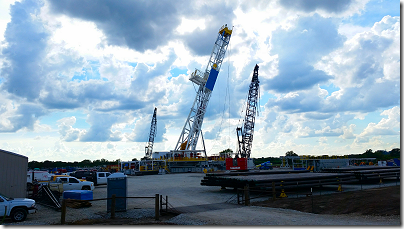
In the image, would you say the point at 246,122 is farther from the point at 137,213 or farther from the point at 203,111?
the point at 137,213

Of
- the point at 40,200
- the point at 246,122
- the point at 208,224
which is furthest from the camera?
the point at 246,122

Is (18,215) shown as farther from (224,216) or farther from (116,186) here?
(224,216)

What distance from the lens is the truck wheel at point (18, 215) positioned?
1285 cm

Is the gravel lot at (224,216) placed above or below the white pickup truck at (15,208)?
below

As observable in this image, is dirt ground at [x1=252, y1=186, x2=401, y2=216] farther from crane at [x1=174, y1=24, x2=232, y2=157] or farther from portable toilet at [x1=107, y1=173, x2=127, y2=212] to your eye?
crane at [x1=174, y1=24, x2=232, y2=157]

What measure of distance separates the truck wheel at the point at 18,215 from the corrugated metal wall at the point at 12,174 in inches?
222

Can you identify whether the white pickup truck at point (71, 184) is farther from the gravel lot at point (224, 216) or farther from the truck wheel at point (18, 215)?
the truck wheel at point (18, 215)


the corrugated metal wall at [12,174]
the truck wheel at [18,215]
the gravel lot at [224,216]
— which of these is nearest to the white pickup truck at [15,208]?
the truck wheel at [18,215]

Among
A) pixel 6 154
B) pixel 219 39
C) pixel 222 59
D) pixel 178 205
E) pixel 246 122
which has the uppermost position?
pixel 219 39

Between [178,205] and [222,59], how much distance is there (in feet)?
179

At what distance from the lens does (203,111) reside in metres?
69.1

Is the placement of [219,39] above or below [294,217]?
above

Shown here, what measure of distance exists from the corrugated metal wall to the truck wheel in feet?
18.5

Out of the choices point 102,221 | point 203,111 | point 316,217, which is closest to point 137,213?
point 102,221
